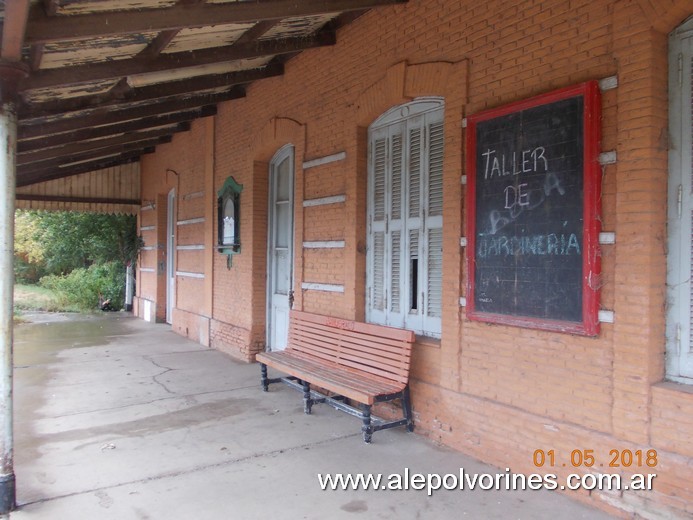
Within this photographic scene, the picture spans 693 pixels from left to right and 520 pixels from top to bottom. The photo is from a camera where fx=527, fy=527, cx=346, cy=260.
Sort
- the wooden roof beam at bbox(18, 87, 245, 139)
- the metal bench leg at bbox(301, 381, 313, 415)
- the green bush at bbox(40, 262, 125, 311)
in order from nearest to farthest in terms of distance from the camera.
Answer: the metal bench leg at bbox(301, 381, 313, 415) < the wooden roof beam at bbox(18, 87, 245, 139) < the green bush at bbox(40, 262, 125, 311)

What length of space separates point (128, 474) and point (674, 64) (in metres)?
4.95

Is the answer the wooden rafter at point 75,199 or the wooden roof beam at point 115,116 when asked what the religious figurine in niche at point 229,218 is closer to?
the wooden roof beam at point 115,116

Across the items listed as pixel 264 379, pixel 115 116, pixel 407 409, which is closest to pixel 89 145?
pixel 115 116

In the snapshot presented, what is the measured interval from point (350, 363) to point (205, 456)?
1724 millimetres

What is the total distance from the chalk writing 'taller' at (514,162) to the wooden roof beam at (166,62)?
3.07m

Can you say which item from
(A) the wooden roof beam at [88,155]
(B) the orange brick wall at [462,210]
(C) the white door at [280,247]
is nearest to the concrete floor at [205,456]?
(B) the orange brick wall at [462,210]

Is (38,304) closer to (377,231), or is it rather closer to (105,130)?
(105,130)

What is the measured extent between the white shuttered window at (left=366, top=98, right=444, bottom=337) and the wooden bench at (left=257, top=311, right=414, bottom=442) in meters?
0.41

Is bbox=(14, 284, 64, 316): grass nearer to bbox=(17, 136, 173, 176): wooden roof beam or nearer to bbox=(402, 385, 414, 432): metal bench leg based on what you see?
bbox=(17, 136, 173, 176): wooden roof beam

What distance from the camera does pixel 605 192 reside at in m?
3.63

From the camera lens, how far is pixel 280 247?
8250 millimetres

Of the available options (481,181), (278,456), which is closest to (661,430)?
(481,181)

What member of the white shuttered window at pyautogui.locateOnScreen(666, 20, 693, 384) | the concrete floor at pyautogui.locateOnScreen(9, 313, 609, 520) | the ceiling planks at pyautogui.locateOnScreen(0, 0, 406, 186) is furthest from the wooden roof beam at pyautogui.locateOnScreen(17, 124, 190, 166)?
the white shuttered window at pyautogui.locateOnScreen(666, 20, 693, 384)

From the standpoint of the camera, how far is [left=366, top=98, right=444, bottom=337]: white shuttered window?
5.26 metres
